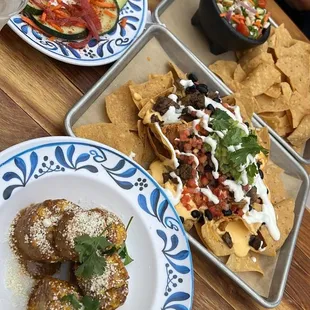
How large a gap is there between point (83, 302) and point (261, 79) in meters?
1.28

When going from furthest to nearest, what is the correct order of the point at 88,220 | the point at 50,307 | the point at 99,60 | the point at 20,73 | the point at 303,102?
1. the point at 303,102
2. the point at 99,60
3. the point at 20,73
4. the point at 88,220
5. the point at 50,307

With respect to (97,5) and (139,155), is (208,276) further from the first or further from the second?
(97,5)

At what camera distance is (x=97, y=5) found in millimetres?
2010

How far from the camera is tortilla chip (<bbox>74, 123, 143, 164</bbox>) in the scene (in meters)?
1.80

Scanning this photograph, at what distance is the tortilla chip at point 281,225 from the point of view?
201 centimetres

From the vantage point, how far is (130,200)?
1661 mm

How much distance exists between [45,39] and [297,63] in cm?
119

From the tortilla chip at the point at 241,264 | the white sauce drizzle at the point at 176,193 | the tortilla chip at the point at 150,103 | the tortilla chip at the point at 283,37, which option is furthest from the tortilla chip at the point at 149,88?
the tortilla chip at the point at 283,37

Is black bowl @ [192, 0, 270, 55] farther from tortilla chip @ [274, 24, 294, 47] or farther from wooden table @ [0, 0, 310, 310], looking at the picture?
wooden table @ [0, 0, 310, 310]

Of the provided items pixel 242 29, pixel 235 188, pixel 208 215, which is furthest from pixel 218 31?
pixel 208 215

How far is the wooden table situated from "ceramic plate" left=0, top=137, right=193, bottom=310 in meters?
0.18

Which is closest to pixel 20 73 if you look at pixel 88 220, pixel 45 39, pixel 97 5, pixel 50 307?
pixel 45 39

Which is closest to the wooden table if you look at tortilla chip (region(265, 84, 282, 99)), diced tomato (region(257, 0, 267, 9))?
tortilla chip (region(265, 84, 282, 99))

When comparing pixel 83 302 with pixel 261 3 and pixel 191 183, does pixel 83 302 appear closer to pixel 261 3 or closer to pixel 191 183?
pixel 191 183
